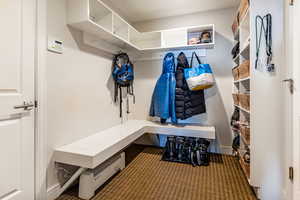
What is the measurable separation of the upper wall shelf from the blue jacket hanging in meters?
0.29

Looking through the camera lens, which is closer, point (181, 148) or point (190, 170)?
point (190, 170)

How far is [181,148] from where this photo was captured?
252 cm

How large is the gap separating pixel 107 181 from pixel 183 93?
65.7 inches

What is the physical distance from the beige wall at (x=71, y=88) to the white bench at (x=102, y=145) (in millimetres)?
120

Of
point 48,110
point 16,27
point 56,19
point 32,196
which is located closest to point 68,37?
point 56,19

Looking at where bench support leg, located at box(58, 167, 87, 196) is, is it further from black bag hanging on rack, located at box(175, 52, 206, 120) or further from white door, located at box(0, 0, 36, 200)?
black bag hanging on rack, located at box(175, 52, 206, 120)

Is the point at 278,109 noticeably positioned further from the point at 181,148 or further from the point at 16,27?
the point at 16,27

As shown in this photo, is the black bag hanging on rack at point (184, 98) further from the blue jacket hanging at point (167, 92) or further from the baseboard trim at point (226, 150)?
the baseboard trim at point (226, 150)

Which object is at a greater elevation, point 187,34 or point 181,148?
point 187,34

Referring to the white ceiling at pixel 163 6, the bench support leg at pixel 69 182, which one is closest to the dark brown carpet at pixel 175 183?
the bench support leg at pixel 69 182

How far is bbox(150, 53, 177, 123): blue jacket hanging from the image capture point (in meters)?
2.69

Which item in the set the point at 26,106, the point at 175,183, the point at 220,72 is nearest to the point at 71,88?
the point at 26,106

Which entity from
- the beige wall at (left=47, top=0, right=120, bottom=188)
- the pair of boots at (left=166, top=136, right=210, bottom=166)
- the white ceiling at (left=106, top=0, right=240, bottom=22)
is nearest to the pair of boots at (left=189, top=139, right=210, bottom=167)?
the pair of boots at (left=166, top=136, right=210, bottom=166)

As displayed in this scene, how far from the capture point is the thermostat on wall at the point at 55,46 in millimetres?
1563
